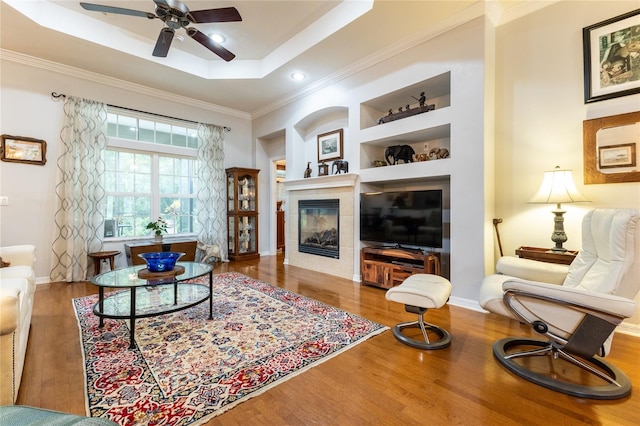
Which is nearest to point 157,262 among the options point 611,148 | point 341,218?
point 341,218

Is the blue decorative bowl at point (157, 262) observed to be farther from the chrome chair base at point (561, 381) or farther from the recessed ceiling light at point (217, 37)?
the recessed ceiling light at point (217, 37)

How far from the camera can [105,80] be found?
14.4 ft

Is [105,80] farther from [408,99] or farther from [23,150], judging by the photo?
[408,99]

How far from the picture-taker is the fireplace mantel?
4070 mm

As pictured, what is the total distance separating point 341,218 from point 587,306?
9.77 feet

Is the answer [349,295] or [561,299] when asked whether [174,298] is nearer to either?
[349,295]

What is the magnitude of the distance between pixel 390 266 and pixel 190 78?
411 centimetres

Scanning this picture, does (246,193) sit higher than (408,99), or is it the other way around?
(408,99)

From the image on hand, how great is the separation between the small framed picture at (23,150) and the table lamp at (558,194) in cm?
598


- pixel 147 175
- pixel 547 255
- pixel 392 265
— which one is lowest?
pixel 392 265

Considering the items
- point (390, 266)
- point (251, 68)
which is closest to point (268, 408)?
point (390, 266)

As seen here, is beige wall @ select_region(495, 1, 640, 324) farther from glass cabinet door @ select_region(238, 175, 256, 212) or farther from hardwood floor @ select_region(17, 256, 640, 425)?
glass cabinet door @ select_region(238, 175, 256, 212)

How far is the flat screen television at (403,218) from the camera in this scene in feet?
10.6

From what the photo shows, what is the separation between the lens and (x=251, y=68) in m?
4.44
